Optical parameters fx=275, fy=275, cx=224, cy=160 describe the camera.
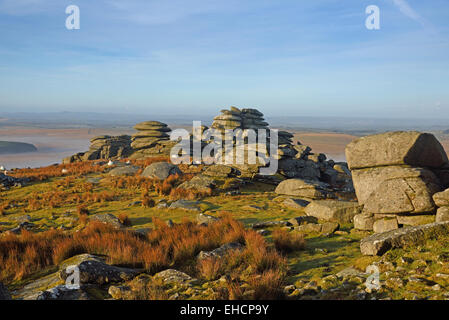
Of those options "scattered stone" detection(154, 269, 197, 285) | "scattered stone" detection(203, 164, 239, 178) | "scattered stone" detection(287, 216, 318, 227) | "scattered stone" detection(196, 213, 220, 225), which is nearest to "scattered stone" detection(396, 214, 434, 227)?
"scattered stone" detection(287, 216, 318, 227)

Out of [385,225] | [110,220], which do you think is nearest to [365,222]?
[385,225]

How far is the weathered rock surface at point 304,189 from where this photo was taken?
17.2m

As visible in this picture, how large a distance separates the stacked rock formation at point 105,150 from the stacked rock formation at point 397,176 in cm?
4076

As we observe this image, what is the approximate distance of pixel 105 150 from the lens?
47531mm

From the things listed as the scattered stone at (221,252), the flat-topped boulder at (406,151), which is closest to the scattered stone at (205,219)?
the scattered stone at (221,252)

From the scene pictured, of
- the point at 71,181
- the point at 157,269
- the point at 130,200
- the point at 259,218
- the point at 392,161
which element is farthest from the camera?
the point at 71,181

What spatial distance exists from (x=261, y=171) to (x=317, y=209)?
33.2 ft

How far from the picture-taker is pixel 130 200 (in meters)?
17.4

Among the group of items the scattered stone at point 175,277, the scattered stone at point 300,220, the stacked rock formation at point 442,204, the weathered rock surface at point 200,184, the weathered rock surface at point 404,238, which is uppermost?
the stacked rock formation at point 442,204

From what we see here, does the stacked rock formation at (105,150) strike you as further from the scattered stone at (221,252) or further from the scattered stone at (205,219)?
the scattered stone at (221,252)

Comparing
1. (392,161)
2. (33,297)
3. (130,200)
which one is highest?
(392,161)

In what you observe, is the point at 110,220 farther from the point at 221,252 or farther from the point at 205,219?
the point at 221,252
